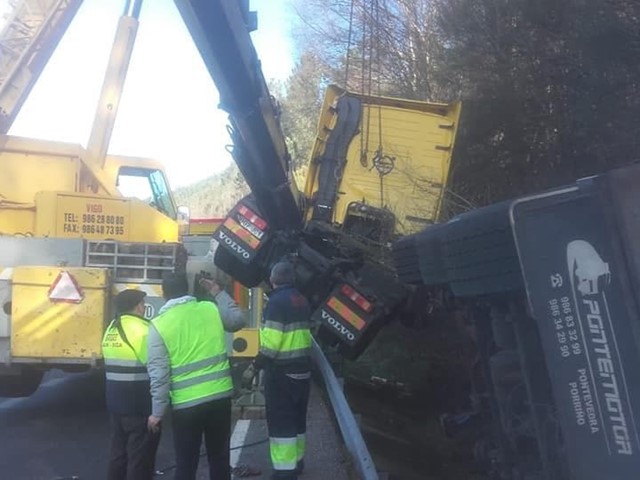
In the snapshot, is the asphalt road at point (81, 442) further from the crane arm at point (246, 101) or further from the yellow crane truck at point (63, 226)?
the crane arm at point (246, 101)

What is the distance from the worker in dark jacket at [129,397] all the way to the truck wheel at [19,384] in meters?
3.98

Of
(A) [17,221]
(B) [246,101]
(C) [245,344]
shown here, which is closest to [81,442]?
(C) [245,344]

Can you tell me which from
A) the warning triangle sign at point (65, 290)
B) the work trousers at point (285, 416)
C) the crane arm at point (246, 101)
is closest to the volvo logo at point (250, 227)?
the crane arm at point (246, 101)

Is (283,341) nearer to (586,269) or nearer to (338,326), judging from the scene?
(338,326)

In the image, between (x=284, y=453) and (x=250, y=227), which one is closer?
(x=284, y=453)

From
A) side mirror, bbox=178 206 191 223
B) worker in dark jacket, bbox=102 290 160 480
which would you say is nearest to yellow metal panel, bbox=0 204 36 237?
side mirror, bbox=178 206 191 223

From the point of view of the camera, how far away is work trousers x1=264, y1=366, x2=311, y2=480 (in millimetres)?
6020

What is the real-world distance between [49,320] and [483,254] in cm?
520

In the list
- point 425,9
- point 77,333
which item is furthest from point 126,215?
point 425,9

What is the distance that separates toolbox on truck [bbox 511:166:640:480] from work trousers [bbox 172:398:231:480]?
2.62 meters

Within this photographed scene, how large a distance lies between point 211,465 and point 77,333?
2926mm

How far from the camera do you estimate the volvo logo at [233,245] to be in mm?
8023

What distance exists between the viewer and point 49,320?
802 centimetres

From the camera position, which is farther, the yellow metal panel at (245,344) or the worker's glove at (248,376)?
the yellow metal panel at (245,344)
